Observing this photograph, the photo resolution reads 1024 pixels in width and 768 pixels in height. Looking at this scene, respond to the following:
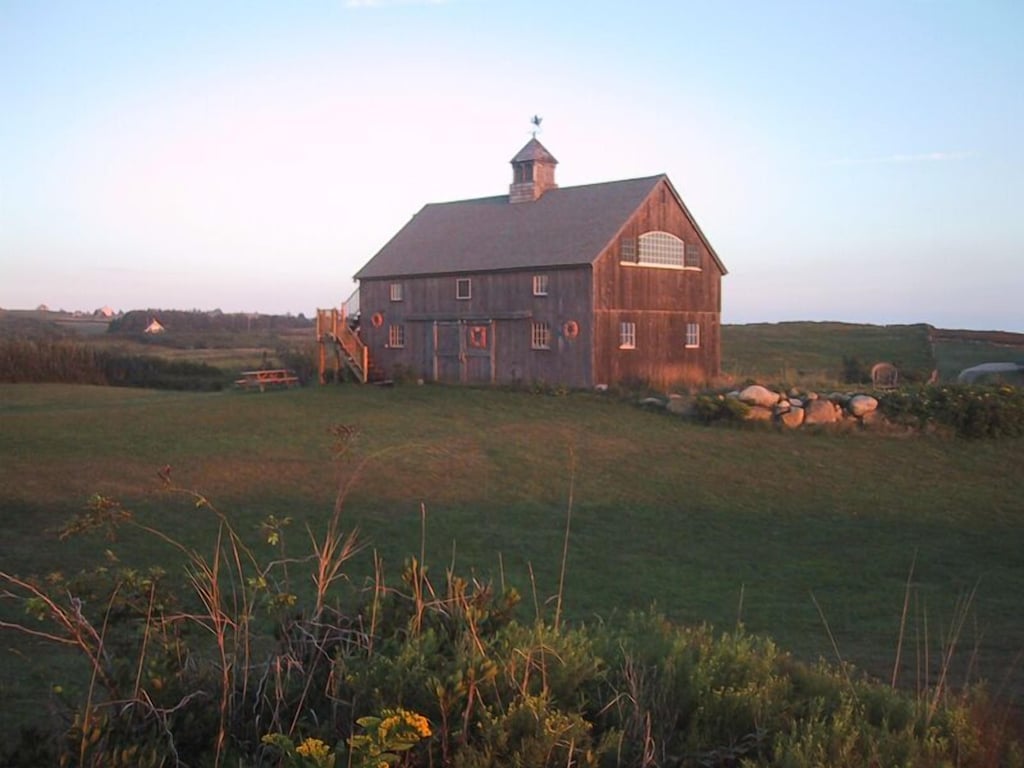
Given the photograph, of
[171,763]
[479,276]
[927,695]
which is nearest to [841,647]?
[927,695]

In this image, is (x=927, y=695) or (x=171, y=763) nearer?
(x=171, y=763)

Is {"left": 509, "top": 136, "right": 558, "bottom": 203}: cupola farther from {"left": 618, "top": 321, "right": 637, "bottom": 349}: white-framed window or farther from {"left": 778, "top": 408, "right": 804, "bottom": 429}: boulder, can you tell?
{"left": 778, "top": 408, "right": 804, "bottom": 429}: boulder

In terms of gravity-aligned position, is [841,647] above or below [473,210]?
below

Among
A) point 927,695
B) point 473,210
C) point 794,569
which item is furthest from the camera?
point 473,210

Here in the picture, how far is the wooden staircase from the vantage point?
1489 inches

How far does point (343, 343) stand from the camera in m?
38.0

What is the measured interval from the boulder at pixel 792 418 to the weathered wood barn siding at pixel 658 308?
6800mm

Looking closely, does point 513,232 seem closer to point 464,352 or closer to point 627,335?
point 464,352

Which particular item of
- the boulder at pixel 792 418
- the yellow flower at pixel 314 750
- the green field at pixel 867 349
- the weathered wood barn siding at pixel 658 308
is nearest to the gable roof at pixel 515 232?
the weathered wood barn siding at pixel 658 308

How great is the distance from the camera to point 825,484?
62.5ft

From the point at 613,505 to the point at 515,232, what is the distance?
68.9ft

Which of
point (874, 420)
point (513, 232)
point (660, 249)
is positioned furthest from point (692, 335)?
point (874, 420)

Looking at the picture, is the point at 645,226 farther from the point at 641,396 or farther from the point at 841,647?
the point at 841,647

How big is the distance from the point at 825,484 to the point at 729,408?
679 cm
